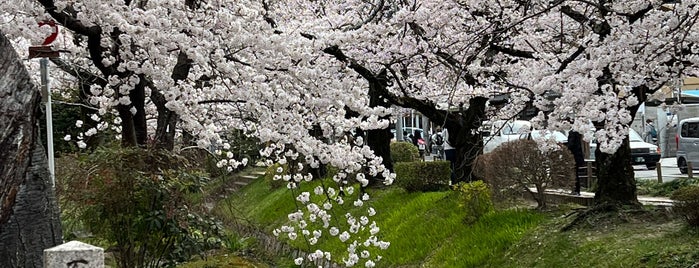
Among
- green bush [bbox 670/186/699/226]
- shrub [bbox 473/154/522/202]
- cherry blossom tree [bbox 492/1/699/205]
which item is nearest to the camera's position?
cherry blossom tree [bbox 492/1/699/205]

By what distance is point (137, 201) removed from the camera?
7.93 m

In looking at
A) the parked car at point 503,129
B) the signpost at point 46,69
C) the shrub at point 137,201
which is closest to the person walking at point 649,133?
the parked car at point 503,129

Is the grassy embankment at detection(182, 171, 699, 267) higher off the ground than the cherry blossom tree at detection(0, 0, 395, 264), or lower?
lower

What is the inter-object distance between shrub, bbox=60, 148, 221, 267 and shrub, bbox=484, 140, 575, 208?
470 centimetres

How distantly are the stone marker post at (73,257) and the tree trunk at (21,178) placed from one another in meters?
0.37

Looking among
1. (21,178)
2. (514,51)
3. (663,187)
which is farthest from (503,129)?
(21,178)

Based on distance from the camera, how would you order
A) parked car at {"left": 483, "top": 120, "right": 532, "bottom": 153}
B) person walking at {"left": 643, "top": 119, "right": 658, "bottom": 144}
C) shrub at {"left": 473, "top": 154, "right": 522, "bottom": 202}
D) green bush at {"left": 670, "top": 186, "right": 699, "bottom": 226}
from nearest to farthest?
parked car at {"left": 483, "top": 120, "right": 532, "bottom": 153}, green bush at {"left": 670, "top": 186, "right": 699, "bottom": 226}, shrub at {"left": 473, "top": 154, "right": 522, "bottom": 202}, person walking at {"left": 643, "top": 119, "right": 658, "bottom": 144}

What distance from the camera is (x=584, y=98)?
7.27 m

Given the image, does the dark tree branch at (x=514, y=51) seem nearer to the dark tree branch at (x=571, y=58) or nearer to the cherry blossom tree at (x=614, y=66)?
the cherry blossom tree at (x=614, y=66)

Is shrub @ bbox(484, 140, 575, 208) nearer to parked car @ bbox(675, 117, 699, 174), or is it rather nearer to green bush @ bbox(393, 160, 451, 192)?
green bush @ bbox(393, 160, 451, 192)

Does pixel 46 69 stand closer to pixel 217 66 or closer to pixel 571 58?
pixel 217 66

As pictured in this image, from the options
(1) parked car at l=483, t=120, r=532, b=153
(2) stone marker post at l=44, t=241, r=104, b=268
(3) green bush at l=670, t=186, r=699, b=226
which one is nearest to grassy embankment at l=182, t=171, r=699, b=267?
(3) green bush at l=670, t=186, r=699, b=226

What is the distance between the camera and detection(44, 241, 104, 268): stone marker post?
4.48 meters

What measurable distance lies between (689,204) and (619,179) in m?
1.50
